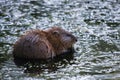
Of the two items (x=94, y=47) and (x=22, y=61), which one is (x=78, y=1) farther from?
(x=22, y=61)

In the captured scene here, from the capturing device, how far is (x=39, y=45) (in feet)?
30.7

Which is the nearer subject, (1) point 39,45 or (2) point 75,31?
(1) point 39,45

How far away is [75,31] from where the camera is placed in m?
11.3

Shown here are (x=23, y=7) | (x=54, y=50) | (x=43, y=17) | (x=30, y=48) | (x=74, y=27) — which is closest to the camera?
(x=30, y=48)

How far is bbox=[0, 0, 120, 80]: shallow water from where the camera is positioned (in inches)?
339

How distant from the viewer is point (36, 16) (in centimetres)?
1262

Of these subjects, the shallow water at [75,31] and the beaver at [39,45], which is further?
the beaver at [39,45]

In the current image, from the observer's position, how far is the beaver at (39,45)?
934 cm

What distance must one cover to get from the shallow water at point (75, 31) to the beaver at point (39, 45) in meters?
0.30

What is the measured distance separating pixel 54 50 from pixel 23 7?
405 centimetres

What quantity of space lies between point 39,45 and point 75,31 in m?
2.09

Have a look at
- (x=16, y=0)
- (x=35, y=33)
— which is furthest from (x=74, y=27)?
(x=16, y=0)

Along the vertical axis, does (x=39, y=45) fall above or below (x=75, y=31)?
above

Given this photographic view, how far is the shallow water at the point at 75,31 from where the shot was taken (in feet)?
28.3
